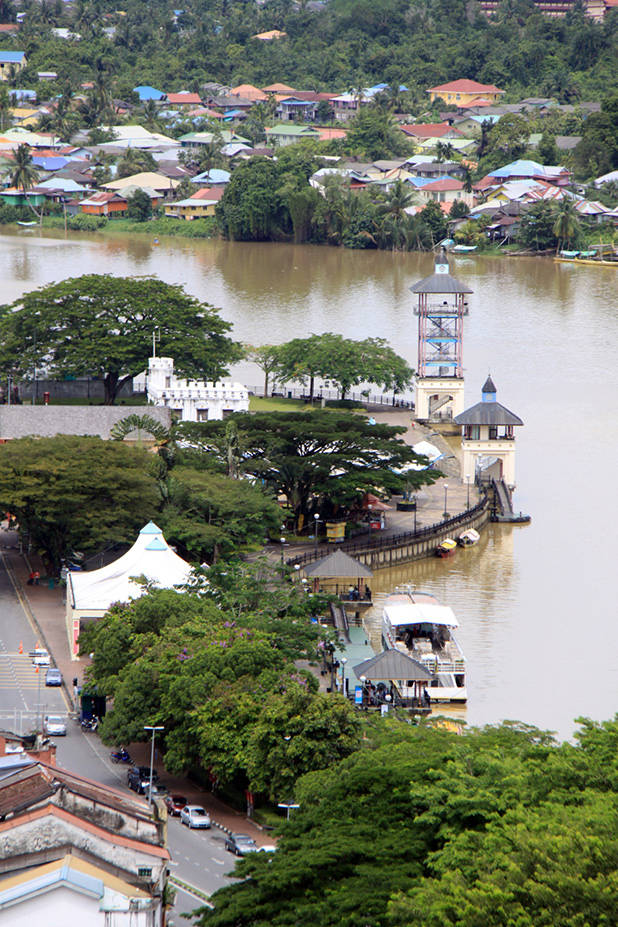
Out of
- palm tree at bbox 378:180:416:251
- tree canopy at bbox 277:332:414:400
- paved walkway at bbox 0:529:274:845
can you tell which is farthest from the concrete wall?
palm tree at bbox 378:180:416:251

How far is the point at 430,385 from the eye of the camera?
210 feet

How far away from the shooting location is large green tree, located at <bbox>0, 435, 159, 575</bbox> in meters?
44.7

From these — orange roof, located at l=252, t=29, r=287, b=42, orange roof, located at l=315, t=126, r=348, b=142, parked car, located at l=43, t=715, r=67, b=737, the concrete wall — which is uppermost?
orange roof, located at l=252, t=29, r=287, b=42

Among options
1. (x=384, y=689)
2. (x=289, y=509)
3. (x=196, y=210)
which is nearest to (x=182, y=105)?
(x=196, y=210)

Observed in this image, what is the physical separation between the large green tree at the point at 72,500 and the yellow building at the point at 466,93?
368 ft

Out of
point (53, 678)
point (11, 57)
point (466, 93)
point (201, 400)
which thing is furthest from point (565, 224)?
point (53, 678)

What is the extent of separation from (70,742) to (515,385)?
41.3 meters

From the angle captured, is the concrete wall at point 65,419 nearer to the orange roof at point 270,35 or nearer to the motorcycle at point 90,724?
the motorcycle at point 90,724

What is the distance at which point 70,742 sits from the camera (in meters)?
33.4

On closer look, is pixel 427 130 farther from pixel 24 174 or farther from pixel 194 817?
pixel 194 817

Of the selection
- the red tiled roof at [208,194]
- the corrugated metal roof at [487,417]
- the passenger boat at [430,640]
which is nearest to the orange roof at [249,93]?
the red tiled roof at [208,194]

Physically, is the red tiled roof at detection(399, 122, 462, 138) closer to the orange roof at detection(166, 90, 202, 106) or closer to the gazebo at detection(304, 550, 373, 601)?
the orange roof at detection(166, 90, 202, 106)

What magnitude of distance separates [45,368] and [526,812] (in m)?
43.1

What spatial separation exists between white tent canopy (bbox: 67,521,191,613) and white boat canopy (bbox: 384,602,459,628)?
5.05 meters
